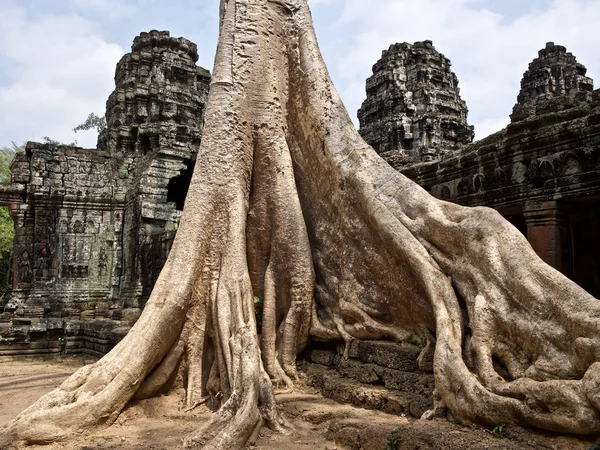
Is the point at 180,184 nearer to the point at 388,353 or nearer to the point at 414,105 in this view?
the point at 414,105

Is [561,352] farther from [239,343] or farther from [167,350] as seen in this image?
[167,350]

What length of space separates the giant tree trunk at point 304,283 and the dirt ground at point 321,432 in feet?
0.23

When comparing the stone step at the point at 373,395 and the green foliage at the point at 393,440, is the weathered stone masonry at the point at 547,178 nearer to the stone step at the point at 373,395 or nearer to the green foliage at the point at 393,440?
the stone step at the point at 373,395

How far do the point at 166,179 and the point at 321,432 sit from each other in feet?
26.6

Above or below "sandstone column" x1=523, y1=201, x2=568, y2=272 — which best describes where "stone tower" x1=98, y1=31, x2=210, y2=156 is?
above

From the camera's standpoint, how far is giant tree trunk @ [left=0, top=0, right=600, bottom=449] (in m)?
2.53

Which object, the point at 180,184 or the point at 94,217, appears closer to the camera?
the point at 94,217

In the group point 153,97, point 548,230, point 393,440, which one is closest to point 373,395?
point 393,440

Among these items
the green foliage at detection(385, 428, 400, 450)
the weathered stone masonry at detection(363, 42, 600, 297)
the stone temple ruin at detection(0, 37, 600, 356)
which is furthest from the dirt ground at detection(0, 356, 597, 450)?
the weathered stone masonry at detection(363, 42, 600, 297)

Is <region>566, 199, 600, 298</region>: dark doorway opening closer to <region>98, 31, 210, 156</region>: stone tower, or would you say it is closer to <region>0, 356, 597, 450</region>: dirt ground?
<region>0, 356, 597, 450</region>: dirt ground

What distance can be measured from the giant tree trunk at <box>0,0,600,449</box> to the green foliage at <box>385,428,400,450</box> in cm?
36

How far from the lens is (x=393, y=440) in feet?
7.83

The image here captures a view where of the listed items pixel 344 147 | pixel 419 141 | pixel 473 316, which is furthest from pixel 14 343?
pixel 419 141

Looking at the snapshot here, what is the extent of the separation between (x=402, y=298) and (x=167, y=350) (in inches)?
66.6
